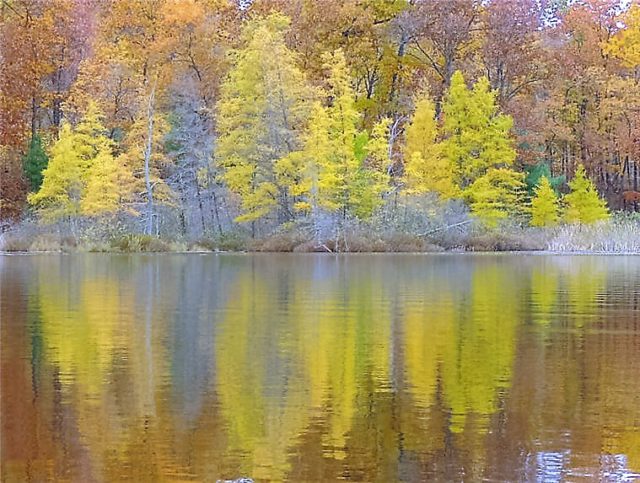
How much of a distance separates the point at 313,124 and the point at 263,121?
2779mm

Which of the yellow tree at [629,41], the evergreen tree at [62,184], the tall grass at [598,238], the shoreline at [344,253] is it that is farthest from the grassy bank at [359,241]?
the yellow tree at [629,41]

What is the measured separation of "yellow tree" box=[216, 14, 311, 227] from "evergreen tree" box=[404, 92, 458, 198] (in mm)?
5422

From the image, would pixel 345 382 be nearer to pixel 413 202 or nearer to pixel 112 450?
pixel 112 450

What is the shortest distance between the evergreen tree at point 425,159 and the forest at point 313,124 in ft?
0.38

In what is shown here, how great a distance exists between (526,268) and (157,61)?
2826 cm

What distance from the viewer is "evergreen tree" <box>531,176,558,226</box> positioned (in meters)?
48.1

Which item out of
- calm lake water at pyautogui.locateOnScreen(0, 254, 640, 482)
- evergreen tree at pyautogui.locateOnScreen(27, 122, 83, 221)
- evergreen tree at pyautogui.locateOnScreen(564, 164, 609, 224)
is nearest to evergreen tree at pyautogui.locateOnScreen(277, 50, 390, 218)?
evergreen tree at pyautogui.locateOnScreen(564, 164, 609, 224)

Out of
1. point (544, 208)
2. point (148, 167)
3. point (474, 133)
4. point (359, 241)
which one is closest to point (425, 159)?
point (474, 133)

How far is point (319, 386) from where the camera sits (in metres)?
10.9

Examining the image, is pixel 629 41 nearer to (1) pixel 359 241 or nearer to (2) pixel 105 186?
(1) pixel 359 241

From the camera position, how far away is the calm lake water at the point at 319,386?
312 inches

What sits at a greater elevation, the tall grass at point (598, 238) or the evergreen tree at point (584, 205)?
the evergreen tree at point (584, 205)

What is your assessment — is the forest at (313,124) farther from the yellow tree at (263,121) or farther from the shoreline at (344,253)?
the shoreline at (344,253)

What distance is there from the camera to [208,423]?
9.10 meters
